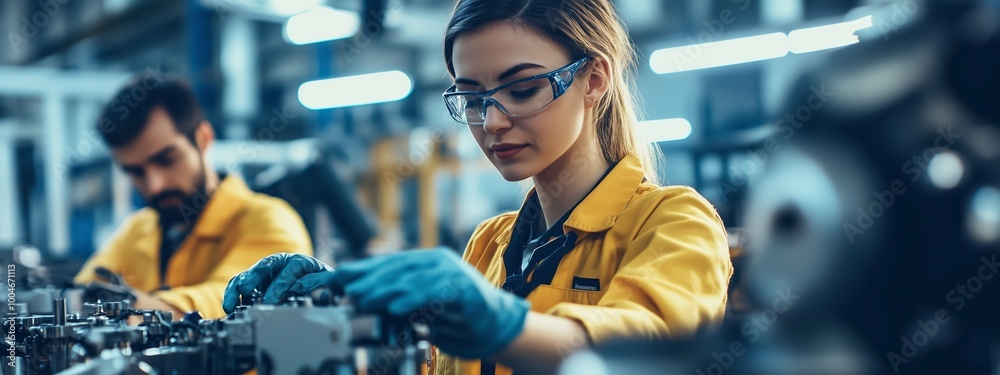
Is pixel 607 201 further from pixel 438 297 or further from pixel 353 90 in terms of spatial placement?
pixel 353 90

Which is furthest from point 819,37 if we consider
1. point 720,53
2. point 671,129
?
point 671,129

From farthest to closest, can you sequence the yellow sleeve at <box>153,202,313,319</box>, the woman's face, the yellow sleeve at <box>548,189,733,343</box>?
1. the yellow sleeve at <box>153,202,313,319</box>
2. the woman's face
3. the yellow sleeve at <box>548,189,733,343</box>

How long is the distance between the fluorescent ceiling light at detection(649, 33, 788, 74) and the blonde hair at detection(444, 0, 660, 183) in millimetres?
3326

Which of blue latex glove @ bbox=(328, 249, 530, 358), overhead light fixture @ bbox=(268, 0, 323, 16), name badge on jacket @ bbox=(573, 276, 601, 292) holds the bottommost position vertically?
name badge on jacket @ bbox=(573, 276, 601, 292)

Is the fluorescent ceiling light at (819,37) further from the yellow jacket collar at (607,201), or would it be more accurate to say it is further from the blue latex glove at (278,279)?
the blue latex glove at (278,279)

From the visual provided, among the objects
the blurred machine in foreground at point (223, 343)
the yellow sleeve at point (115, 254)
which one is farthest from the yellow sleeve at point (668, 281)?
the yellow sleeve at point (115, 254)

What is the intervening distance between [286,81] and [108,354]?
929 cm

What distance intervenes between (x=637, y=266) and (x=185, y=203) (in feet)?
6.53

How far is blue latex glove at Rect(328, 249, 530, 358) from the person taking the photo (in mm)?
924

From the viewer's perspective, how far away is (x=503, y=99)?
50.6 inches

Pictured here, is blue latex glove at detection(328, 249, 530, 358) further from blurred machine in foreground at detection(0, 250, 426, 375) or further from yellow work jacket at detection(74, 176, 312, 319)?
yellow work jacket at detection(74, 176, 312, 319)

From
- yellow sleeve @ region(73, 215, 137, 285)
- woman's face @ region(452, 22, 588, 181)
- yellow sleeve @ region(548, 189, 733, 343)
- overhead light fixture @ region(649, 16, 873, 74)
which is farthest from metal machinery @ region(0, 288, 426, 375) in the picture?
overhead light fixture @ region(649, 16, 873, 74)

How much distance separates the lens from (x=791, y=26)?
4.53 metres

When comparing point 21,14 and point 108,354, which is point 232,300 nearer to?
point 108,354
